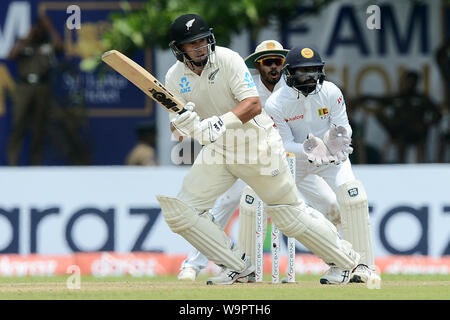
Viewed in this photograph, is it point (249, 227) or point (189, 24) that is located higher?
point (189, 24)

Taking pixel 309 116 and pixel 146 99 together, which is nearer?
pixel 309 116

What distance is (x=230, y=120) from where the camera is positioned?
732 cm

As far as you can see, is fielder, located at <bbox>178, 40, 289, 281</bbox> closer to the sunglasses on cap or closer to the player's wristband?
the sunglasses on cap

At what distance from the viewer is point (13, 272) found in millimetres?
10508

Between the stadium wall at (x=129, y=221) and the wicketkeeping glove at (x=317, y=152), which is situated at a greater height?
the wicketkeeping glove at (x=317, y=152)

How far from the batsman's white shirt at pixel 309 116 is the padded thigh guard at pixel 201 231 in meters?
0.84

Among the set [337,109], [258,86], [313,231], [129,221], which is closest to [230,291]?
[313,231]

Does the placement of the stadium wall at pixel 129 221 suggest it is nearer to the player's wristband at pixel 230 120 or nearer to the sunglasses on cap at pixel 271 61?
the sunglasses on cap at pixel 271 61

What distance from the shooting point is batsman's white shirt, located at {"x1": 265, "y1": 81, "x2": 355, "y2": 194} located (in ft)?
26.7

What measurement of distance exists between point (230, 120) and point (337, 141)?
974mm

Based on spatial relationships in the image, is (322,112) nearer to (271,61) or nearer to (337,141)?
(337,141)

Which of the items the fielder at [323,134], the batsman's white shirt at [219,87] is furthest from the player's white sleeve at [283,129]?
the batsman's white shirt at [219,87]

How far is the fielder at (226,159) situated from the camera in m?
7.46

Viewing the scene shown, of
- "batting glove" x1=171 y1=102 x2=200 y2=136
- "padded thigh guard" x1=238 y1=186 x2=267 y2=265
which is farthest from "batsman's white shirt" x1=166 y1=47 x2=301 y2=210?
"padded thigh guard" x1=238 y1=186 x2=267 y2=265
